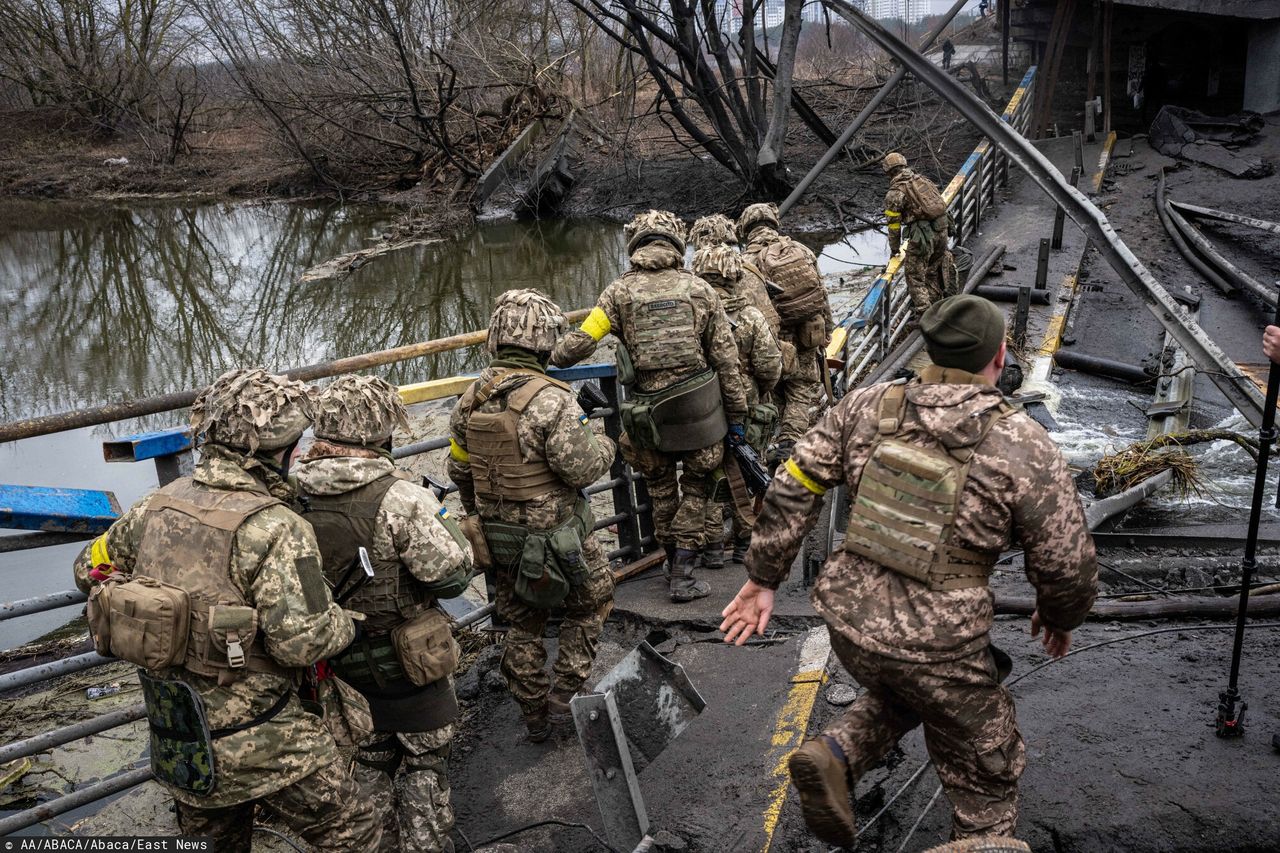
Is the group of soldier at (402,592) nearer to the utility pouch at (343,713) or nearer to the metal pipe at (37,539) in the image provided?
the utility pouch at (343,713)

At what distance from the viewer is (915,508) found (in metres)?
2.67

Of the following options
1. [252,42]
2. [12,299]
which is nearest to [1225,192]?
[12,299]

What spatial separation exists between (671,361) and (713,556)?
1172mm

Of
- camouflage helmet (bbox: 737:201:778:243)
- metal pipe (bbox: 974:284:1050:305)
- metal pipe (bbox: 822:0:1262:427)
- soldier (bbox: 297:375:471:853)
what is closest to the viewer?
soldier (bbox: 297:375:471:853)

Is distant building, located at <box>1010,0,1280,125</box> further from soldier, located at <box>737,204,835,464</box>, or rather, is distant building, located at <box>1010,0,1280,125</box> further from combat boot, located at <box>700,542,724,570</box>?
combat boot, located at <box>700,542,724,570</box>

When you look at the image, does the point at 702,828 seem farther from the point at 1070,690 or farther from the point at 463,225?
the point at 463,225

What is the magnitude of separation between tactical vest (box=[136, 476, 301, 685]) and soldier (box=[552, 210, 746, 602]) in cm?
236

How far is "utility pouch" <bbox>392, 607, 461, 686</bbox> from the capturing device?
322 cm

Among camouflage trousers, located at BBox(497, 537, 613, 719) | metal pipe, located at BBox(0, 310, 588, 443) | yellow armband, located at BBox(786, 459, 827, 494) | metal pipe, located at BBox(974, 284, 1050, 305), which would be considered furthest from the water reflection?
yellow armband, located at BBox(786, 459, 827, 494)

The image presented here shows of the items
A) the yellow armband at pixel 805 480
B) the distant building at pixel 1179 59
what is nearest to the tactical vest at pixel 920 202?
the yellow armband at pixel 805 480

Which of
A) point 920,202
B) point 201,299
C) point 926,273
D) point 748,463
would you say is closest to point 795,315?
point 748,463

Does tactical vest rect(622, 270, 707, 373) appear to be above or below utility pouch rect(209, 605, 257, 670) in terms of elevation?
above

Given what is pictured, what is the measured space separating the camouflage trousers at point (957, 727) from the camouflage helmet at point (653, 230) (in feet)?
9.16

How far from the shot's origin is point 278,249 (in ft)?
65.6
